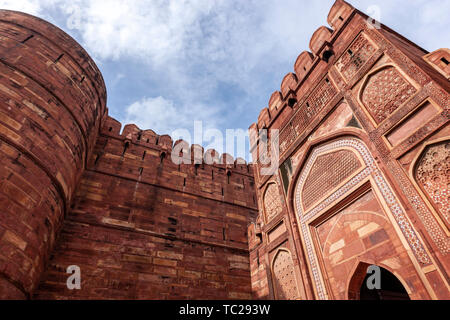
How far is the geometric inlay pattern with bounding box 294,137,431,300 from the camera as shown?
260cm

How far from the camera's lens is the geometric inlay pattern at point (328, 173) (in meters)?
3.65

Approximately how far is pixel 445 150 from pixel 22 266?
5594 mm

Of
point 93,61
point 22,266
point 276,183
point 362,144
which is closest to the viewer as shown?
point 362,144

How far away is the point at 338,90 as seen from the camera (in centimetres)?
420

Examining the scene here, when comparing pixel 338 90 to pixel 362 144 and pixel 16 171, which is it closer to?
pixel 362 144

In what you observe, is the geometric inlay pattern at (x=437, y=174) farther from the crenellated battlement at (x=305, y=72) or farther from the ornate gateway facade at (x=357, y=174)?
the crenellated battlement at (x=305, y=72)

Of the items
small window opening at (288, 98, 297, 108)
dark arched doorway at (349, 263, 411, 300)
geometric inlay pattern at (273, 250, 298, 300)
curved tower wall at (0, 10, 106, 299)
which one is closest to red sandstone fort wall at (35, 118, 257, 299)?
curved tower wall at (0, 10, 106, 299)

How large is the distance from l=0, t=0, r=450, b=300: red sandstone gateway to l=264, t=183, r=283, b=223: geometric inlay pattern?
0.04 m

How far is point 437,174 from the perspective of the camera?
2.54 m

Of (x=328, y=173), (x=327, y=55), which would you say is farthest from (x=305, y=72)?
(x=328, y=173)

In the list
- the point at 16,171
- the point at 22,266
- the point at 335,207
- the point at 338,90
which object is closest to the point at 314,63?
the point at 338,90

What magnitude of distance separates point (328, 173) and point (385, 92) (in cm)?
136

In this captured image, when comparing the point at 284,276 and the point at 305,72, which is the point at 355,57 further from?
the point at 284,276

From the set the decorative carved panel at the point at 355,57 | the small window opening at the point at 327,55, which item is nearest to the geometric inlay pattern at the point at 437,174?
the decorative carved panel at the point at 355,57
